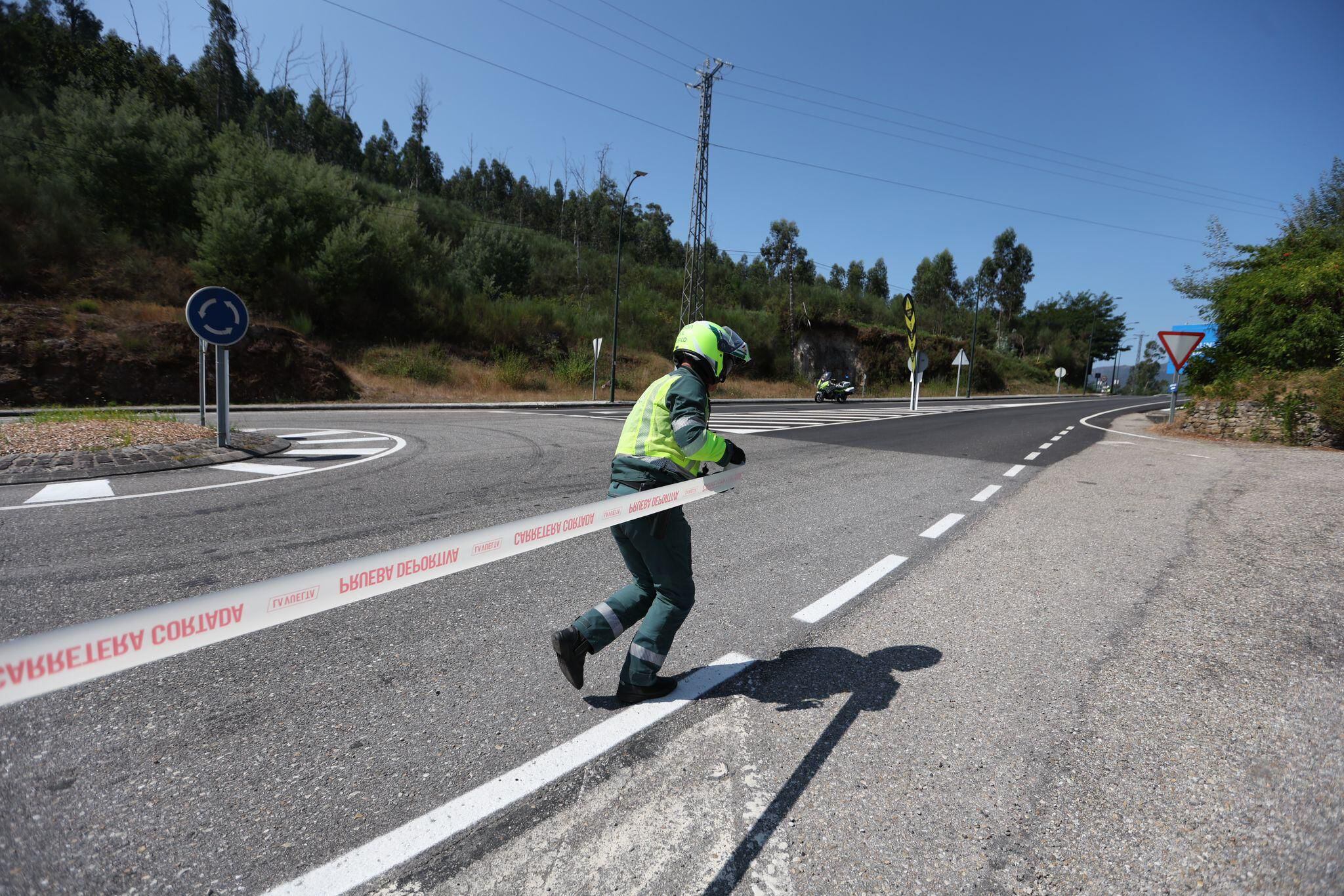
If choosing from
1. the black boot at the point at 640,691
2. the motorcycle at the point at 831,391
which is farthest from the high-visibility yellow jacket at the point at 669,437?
the motorcycle at the point at 831,391

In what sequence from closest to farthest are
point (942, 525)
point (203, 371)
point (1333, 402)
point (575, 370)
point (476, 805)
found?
point (476, 805), point (942, 525), point (203, 371), point (1333, 402), point (575, 370)

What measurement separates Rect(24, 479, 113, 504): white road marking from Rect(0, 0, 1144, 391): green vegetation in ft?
62.8

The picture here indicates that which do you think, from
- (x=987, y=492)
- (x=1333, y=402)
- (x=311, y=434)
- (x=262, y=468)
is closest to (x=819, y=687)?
(x=987, y=492)

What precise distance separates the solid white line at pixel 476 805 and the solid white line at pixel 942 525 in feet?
11.1

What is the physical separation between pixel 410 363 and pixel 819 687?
87.8 feet

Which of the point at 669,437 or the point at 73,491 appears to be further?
the point at 73,491

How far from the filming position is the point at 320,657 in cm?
298

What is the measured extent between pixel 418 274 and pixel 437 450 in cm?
2417

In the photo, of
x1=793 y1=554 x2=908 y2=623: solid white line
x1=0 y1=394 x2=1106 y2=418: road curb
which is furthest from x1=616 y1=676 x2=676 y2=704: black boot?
x1=0 y1=394 x2=1106 y2=418: road curb

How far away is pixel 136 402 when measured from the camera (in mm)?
18312

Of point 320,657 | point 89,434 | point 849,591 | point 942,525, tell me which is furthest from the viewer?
point 89,434

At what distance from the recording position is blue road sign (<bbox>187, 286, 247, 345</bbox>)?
8.51m

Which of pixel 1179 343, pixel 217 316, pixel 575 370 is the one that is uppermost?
pixel 1179 343

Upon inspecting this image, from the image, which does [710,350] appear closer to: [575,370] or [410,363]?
[410,363]
